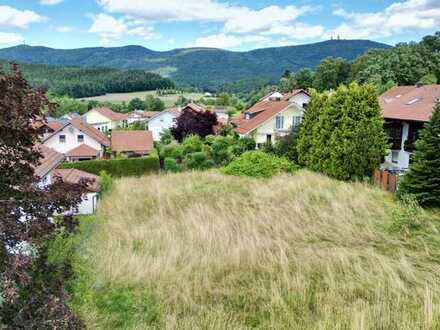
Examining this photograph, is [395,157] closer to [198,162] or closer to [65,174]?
[198,162]

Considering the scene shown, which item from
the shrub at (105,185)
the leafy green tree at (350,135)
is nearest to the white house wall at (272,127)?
the leafy green tree at (350,135)

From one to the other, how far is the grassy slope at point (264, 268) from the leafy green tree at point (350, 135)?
16.3 ft

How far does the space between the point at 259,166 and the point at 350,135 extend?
5.71 m

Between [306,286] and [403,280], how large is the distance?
6.24 ft

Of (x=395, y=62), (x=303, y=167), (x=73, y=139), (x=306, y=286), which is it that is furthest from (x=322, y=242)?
(x=395, y=62)

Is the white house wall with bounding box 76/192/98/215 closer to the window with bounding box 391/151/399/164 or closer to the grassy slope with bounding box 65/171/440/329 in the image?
the grassy slope with bounding box 65/171/440/329

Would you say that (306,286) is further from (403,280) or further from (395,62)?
(395,62)

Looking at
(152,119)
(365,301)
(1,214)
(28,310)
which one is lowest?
(152,119)

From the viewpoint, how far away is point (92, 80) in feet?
391

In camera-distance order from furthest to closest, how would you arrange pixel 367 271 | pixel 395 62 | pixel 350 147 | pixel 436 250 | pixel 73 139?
1. pixel 395 62
2. pixel 73 139
3. pixel 350 147
4. pixel 436 250
5. pixel 367 271

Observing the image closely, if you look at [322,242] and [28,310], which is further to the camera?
[322,242]

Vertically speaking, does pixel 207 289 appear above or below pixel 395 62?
below

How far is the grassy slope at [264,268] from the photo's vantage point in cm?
685

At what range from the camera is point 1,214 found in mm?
3896
